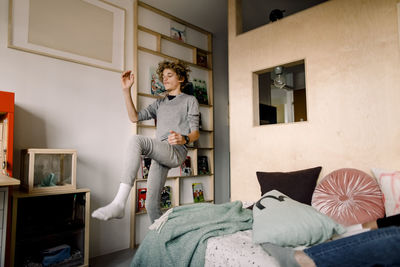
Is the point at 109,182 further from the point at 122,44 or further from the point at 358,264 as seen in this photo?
the point at 358,264

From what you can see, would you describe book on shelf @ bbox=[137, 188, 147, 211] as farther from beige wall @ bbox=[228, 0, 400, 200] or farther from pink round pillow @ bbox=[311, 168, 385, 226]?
pink round pillow @ bbox=[311, 168, 385, 226]

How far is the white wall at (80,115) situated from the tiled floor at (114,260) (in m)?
0.09

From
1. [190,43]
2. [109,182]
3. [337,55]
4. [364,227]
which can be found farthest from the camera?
[190,43]

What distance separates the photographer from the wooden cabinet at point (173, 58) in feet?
11.3

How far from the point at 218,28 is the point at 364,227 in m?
3.61

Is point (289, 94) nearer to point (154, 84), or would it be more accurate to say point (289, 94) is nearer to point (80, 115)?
point (154, 84)

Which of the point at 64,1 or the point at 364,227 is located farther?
the point at 64,1

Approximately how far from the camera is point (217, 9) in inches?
149

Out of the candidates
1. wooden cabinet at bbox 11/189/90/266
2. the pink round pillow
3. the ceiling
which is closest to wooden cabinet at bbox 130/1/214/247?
the ceiling

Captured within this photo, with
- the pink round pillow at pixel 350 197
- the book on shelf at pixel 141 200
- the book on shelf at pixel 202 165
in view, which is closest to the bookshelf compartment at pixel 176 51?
the book on shelf at pixel 202 165

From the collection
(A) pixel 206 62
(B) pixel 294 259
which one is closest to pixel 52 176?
(B) pixel 294 259

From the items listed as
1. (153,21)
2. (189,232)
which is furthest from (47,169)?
(153,21)

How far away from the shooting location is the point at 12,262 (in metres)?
2.09

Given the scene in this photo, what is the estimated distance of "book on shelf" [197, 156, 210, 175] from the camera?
4.10 m
